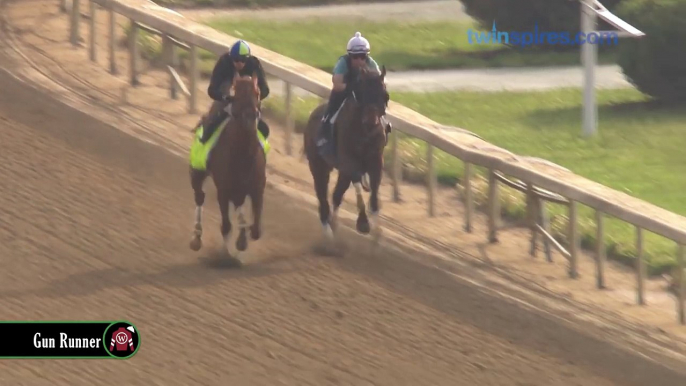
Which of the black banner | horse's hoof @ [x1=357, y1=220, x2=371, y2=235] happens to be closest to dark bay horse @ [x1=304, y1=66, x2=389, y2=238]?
horse's hoof @ [x1=357, y1=220, x2=371, y2=235]

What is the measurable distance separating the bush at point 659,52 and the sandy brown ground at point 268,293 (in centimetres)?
605

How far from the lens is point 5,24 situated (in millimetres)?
19969

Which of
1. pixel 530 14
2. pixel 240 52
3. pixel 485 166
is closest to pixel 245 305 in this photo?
pixel 240 52

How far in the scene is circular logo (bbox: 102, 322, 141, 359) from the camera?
1053cm

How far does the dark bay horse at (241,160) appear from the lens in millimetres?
11562

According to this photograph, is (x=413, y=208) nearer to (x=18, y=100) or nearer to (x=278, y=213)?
(x=278, y=213)

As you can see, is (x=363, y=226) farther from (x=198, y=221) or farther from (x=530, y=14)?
(x=530, y=14)

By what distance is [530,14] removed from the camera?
24031mm

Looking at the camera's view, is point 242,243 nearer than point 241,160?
No

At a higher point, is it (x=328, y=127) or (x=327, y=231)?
(x=328, y=127)

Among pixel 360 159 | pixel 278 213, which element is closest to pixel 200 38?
pixel 278 213

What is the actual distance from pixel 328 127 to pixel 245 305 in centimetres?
201

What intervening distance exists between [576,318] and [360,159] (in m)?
2.27

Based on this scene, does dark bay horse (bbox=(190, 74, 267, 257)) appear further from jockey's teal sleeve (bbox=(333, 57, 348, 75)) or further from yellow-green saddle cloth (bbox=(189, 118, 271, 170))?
jockey's teal sleeve (bbox=(333, 57, 348, 75))
